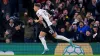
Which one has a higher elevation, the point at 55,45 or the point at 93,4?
the point at 93,4

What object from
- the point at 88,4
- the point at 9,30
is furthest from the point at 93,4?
the point at 9,30

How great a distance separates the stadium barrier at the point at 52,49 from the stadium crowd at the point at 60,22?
0.47 m

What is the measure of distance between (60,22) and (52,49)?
1441mm

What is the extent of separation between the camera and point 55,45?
47.2ft

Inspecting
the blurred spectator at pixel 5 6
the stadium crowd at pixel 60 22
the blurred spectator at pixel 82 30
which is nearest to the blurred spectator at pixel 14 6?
the stadium crowd at pixel 60 22

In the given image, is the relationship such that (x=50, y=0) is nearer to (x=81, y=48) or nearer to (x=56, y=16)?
(x=56, y=16)

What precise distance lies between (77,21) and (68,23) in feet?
1.16

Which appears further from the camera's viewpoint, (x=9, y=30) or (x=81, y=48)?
(x=9, y=30)

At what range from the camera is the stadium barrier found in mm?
14234

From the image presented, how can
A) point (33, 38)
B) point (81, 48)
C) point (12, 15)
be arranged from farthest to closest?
point (12, 15)
point (33, 38)
point (81, 48)

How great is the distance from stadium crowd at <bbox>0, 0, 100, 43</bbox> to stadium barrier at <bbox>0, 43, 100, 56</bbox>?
1.53ft

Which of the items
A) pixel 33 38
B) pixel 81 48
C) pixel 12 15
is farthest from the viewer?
pixel 12 15

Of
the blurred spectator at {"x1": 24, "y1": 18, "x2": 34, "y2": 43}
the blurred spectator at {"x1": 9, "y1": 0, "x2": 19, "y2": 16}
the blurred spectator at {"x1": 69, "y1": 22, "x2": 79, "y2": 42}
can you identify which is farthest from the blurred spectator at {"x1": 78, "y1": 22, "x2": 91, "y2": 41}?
the blurred spectator at {"x1": 9, "y1": 0, "x2": 19, "y2": 16}

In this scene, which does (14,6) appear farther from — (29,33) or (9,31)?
(29,33)
